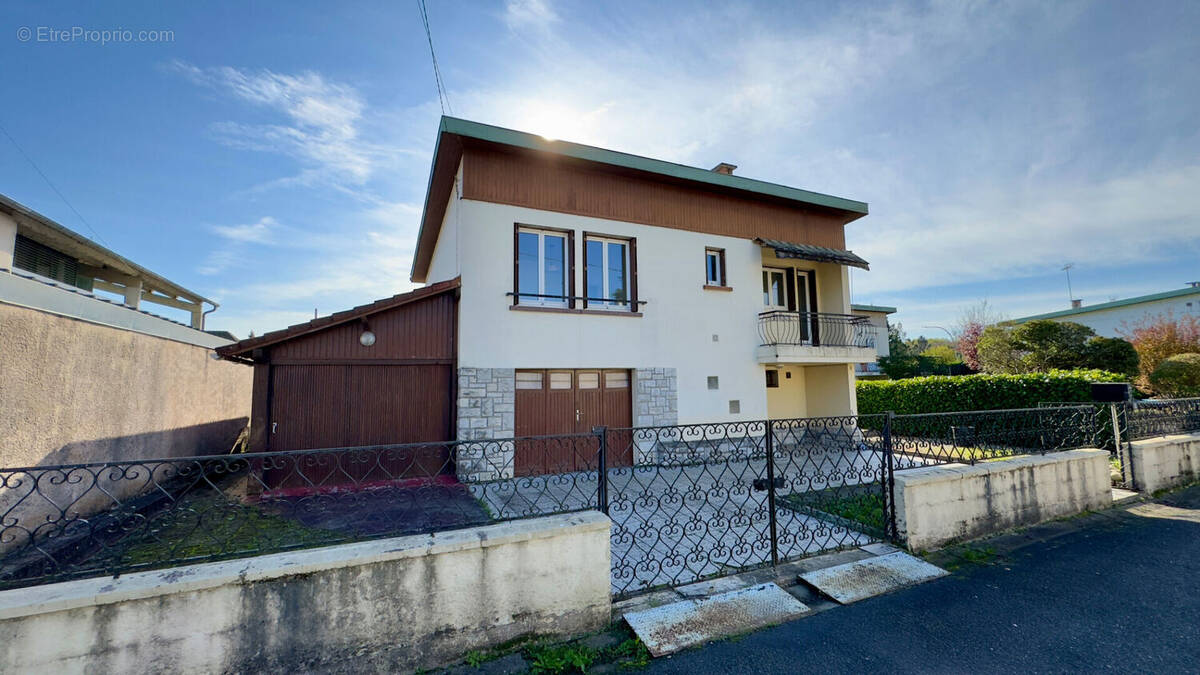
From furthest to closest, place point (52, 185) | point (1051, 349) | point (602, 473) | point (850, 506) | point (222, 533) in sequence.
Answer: point (1051, 349)
point (52, 185)
point (850, 506)
point (222, 533)
point (602, 473)

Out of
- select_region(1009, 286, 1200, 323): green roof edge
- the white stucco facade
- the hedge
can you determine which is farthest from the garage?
select_region(1009, 286, 1200, 323): green roof edge

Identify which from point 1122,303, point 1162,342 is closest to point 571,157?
point 1162,342

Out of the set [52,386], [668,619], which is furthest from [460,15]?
[668,619]

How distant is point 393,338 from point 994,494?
8.27m

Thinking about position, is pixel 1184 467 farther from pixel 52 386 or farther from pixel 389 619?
pixel 52 386

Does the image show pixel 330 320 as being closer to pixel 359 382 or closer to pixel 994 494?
pixel 359 382

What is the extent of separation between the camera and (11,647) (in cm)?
193

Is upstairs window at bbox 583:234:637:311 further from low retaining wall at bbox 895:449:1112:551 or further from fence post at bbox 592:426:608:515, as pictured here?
low retaining wall at bbox 895:449:1112:551

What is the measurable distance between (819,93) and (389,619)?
28.6 feet

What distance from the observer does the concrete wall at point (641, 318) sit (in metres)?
7.74

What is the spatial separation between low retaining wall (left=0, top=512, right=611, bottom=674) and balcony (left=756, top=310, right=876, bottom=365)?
8.07 meters

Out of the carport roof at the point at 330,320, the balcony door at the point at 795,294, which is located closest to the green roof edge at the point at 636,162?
the balcony door at the point at 795,294

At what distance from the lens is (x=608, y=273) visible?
29.3 ft

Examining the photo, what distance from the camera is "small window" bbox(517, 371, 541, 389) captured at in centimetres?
812
